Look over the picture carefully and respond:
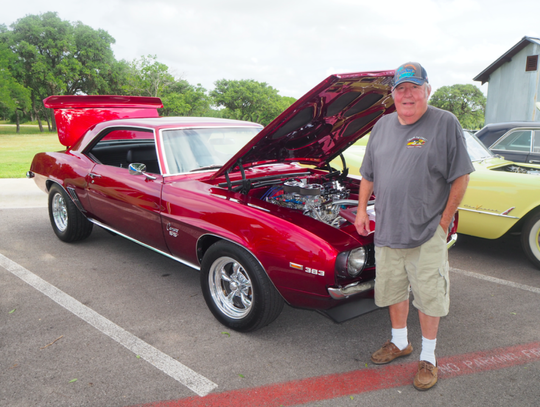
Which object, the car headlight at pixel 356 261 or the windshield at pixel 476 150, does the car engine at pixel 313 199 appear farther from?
the windshield at pixel 476 150

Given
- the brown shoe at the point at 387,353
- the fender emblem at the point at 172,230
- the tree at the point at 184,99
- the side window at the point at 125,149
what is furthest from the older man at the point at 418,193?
the tree at the point at 184,99

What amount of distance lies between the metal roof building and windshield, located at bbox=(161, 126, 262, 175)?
2652 cm

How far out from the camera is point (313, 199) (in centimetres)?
339

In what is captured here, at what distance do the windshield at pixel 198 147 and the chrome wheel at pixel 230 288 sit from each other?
3.44 feet

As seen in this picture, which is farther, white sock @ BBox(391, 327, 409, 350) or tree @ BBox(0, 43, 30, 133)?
tree @ BBox(0, 43, 30, 133)

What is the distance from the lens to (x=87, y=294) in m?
3.65

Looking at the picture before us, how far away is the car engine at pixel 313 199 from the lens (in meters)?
3.28

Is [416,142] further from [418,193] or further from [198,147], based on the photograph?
[198,147]

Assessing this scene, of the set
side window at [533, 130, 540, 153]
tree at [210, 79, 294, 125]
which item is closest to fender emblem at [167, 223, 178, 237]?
side window at [533, 130, 540, 153]

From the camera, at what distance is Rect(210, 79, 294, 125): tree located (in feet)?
198

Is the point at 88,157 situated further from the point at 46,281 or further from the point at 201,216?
the point at 201,216

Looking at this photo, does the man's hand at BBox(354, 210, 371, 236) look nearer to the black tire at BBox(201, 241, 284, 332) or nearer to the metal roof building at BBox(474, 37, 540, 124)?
the black tire at BBox(201, 241, 284, 332)

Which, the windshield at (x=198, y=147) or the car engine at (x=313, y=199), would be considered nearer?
the car engine at (x=313, y=199)

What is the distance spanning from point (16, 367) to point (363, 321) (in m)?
2.51
